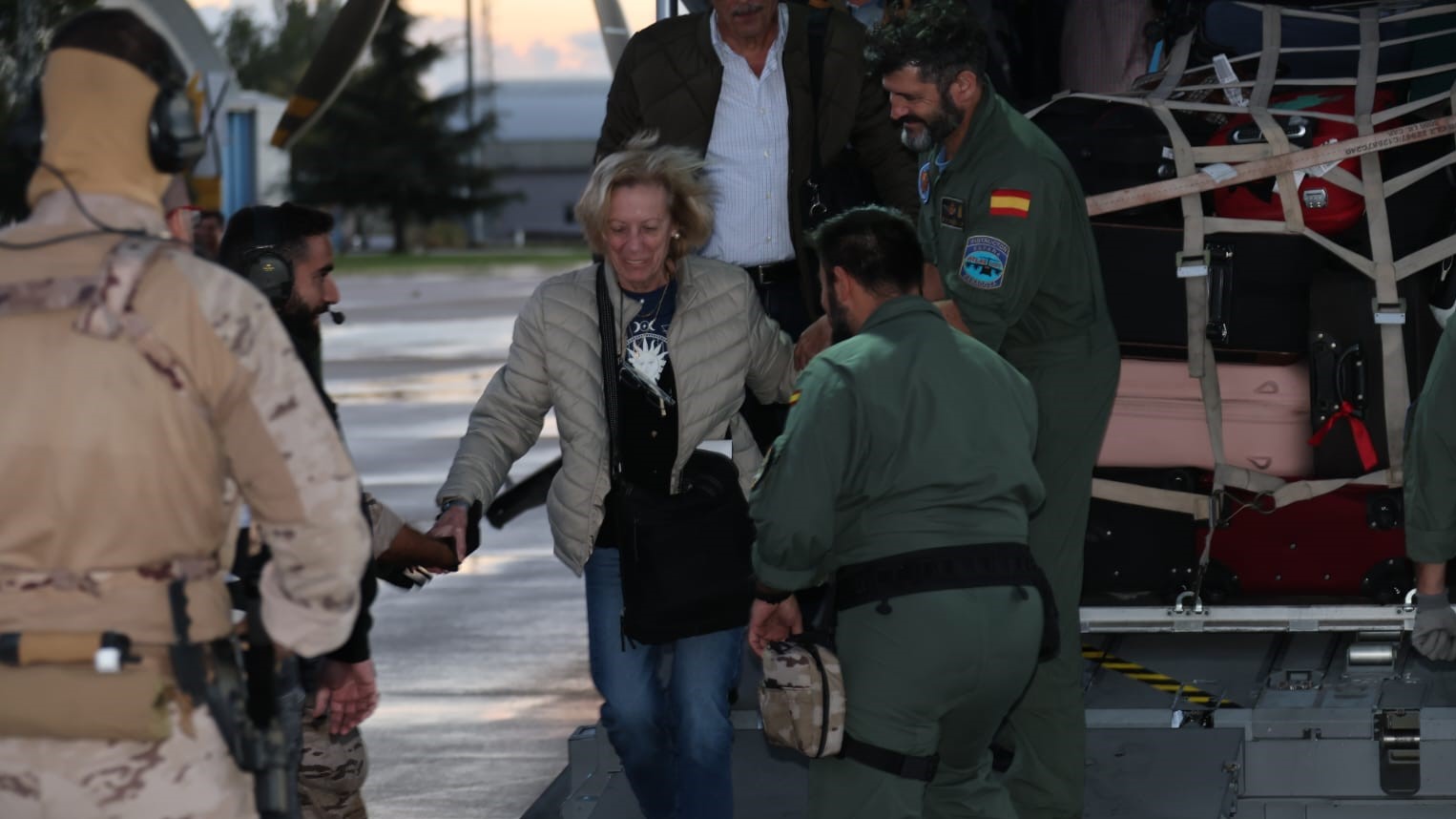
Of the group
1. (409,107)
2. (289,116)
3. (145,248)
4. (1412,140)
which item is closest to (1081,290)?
(1412,140)

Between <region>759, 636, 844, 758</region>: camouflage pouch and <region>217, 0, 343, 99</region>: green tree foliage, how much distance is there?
266 ft

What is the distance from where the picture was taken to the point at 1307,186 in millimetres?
5137

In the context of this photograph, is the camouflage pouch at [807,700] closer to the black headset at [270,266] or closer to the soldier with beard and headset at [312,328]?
the soldier with beard and headset at [312,328]

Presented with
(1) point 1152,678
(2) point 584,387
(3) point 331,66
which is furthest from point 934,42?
(3) point 331,66

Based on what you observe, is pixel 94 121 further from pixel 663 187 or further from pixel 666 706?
pixel 666 706

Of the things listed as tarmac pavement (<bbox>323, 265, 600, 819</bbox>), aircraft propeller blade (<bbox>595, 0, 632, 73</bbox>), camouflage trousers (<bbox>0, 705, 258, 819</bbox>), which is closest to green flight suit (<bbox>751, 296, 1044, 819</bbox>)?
camouflage trousers (<bbox>0, 705, 258, 819</bbox>)

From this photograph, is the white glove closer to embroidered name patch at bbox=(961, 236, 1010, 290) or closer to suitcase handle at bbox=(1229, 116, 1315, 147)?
embroidered name patch at bbox=(961, 236, 1010, 290)

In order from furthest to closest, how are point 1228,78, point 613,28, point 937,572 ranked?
point 613,28
point 1228,78
point 937,572

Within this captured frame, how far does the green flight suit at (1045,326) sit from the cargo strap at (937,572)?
904mm

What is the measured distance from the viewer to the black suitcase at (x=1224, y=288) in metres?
A: 5.15

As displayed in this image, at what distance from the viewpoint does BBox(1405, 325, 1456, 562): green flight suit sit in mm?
4121

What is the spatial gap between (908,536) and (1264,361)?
5.99 ft

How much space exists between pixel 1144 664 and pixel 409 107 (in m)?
73.5

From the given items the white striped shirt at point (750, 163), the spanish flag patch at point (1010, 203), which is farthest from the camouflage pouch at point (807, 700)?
the white striped shirt at point (750, 163)
